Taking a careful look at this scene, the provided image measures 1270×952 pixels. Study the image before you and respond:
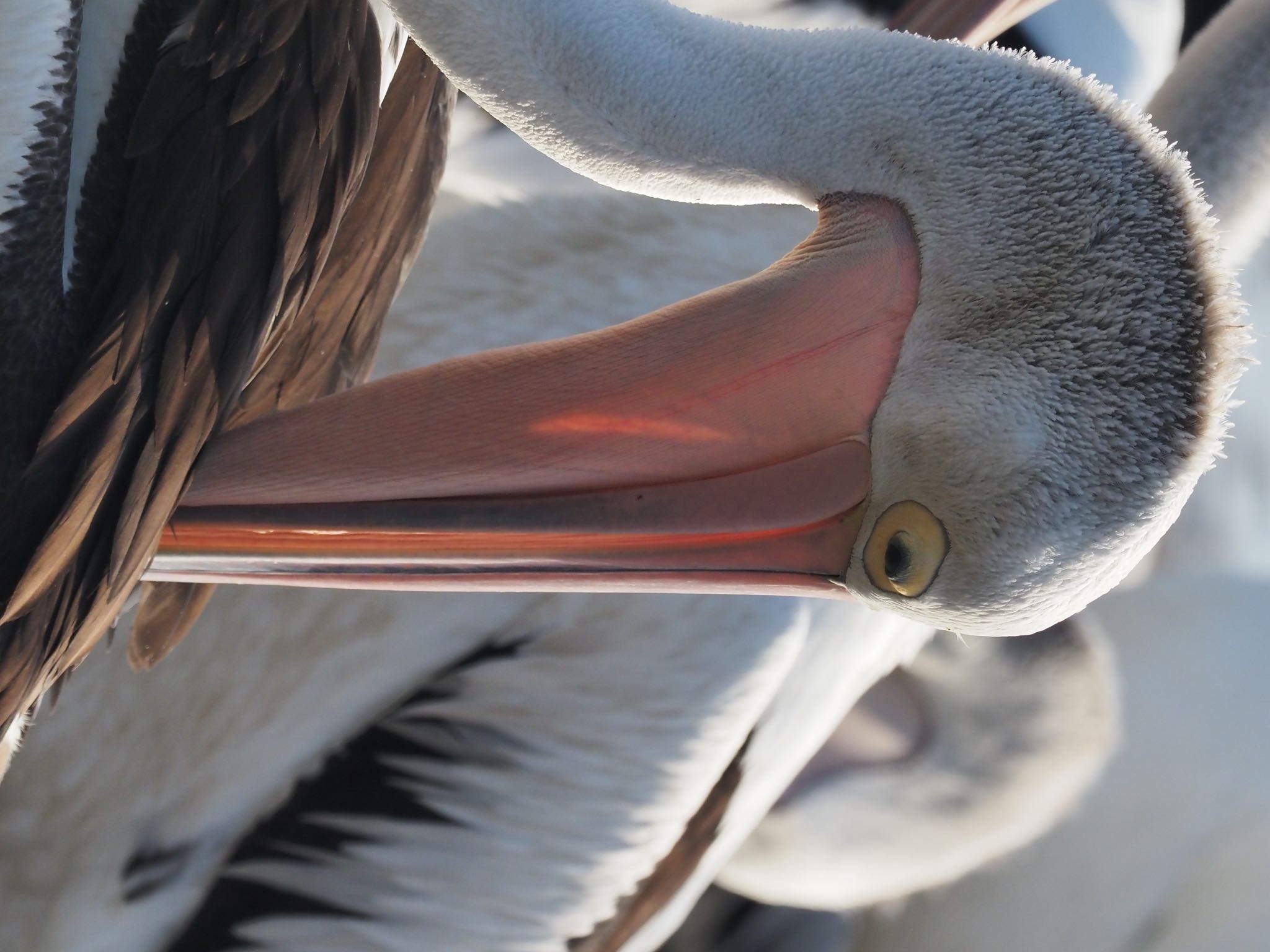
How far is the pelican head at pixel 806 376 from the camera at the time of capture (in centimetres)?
88

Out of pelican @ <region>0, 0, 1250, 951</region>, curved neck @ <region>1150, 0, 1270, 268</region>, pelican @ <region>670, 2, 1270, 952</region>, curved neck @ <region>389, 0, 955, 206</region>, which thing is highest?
curved neck @ <region>1150, 0, 1270, 268</region>

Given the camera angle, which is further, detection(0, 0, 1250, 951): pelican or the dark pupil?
detection(0, 0, 1250, 951): pelican

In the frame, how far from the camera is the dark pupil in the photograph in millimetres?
937

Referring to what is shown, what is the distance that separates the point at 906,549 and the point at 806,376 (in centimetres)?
13

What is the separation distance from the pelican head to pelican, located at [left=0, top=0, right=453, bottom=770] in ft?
0.19

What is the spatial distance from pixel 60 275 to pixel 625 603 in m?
0.65

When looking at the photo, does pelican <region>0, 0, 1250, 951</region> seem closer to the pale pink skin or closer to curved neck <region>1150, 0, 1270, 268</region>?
the pale pink skin

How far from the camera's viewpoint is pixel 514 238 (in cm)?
159

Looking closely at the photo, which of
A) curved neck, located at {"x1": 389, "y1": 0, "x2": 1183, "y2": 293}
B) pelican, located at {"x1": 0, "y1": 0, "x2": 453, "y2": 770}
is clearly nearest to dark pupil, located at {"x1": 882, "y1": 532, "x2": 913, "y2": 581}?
curved neck, located at {"x1": 389, "y1": 0, "x2": 1183, "y2": 293}

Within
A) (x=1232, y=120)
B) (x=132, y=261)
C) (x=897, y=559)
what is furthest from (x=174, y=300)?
(x=1232, y=120)

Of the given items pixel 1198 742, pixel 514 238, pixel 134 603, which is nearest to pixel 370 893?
pixel 134 603

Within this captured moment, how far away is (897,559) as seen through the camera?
95 centimetres

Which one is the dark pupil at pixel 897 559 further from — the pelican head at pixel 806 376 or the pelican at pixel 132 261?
the pelican at pixel 132 261

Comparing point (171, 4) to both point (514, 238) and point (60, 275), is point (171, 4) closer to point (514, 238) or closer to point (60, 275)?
point (60, 275)
